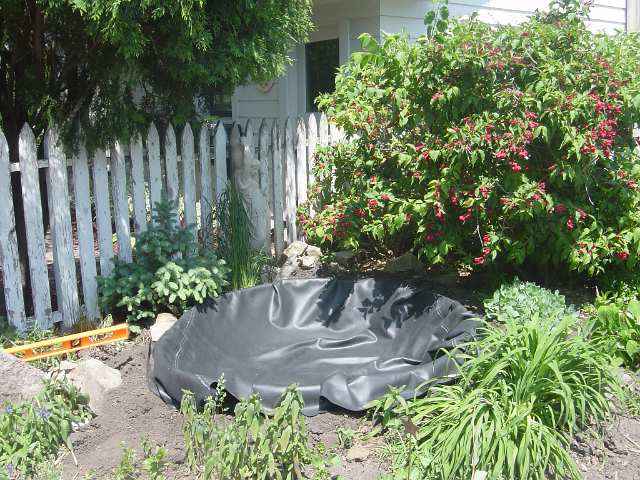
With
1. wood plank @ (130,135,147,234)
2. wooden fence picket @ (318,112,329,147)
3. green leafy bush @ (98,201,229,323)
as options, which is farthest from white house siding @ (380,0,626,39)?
green leafy bush @ (98,201,229,323)

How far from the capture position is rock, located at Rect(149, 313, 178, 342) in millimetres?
4605

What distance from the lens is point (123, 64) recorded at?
4707 millimetres


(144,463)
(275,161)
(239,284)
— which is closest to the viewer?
(144,463)

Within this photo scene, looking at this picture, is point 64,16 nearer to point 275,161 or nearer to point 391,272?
point 275,161

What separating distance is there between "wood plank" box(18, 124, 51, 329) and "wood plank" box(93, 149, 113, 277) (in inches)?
17.3

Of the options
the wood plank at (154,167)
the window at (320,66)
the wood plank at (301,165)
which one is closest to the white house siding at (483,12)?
the window at (320,66)

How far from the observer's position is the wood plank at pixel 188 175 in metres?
5.35

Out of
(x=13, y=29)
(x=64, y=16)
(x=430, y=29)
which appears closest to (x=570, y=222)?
(x=430, y=29)

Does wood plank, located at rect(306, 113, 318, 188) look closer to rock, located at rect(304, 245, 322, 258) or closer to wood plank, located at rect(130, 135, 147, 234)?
rock, located at rect(304, 245, 322, 258)

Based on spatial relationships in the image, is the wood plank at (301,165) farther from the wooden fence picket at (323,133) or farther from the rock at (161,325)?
the rock at (161,325)

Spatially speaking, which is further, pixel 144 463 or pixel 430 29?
pixel 430 29

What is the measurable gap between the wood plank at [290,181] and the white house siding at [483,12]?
54.1 inches

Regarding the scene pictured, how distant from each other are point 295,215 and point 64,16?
2738 mm

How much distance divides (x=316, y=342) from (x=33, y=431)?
194 cm
